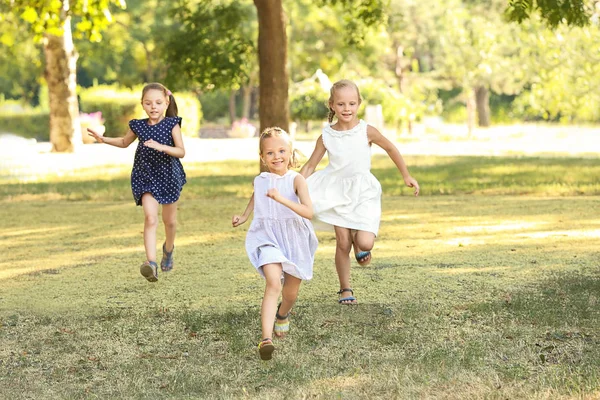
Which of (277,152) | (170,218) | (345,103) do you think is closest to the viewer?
(277,152)

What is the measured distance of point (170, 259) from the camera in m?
8.97

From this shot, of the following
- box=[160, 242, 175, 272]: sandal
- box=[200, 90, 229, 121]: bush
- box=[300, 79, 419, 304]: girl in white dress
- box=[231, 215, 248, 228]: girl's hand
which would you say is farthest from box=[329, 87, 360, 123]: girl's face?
box=[200, 90, 229, 121]: bush

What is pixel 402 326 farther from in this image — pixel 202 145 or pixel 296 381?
pixel 202 145

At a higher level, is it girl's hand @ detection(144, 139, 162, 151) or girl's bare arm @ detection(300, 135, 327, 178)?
girl's hand @ detection(144, 139, 162, 151)

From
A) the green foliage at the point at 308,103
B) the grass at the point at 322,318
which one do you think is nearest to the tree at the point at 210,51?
the grass at the point at 322,318

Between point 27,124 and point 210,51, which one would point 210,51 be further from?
point 27,124

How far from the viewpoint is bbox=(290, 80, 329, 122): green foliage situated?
38344 millimetres

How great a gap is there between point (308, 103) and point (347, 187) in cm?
3132

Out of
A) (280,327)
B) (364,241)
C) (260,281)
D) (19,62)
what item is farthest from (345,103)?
(19,62)

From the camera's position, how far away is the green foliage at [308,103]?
38344mm

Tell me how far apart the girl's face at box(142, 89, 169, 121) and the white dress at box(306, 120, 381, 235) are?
1.47 meters

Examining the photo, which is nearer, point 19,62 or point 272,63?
point 272,63

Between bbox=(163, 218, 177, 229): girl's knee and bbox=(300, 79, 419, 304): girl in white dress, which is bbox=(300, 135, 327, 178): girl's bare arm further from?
bbox=(163, 218, 177, 229): girl's knee

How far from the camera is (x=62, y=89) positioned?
2759cm
